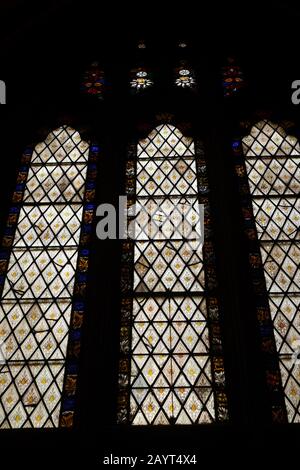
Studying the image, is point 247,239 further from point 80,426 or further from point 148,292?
point 80,426

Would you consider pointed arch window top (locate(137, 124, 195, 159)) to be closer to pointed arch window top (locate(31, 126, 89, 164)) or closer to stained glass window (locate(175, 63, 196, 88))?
pointed arch window top (locate(31, 126, 89, 164))

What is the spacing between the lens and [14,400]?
573 cm

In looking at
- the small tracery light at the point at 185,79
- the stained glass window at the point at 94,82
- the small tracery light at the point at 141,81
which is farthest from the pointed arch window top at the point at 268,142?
the stained glass window at the point at 94,82

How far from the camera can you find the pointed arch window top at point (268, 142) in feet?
25.3

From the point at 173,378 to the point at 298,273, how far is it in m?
1.61

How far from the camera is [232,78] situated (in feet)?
28.6

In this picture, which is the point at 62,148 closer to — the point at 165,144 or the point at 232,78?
the point at 165,144

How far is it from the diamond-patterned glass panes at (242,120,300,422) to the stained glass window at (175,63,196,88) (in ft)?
3.76

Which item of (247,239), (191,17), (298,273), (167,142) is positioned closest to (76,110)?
(167,142)

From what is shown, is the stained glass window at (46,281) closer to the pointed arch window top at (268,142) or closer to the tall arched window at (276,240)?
the tall arched window at (276,240)

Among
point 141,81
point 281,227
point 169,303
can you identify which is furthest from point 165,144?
point 169,303

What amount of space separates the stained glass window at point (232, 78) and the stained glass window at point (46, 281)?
191 centimetres

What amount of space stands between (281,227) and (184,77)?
281 centimetres

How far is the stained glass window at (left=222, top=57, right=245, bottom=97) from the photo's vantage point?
28.1ft
